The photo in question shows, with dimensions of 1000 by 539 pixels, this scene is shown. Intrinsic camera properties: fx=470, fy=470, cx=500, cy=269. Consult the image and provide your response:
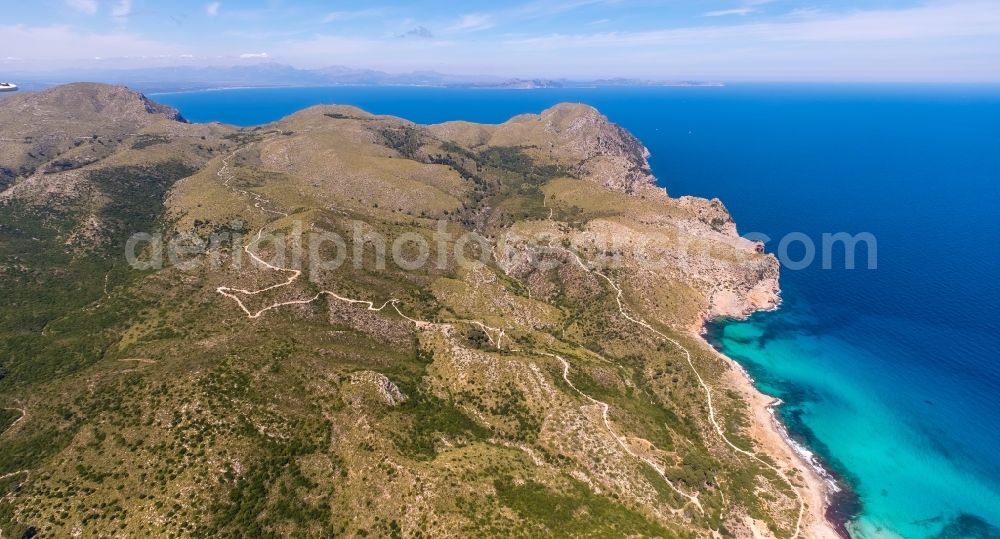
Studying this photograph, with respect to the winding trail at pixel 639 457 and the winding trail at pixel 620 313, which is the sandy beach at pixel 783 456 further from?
the winding trail at pixel 639 457

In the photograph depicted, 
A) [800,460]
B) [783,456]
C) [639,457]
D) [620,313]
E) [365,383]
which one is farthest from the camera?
[620,313]

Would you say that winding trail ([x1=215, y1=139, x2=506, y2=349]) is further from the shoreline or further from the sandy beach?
the sandy beach

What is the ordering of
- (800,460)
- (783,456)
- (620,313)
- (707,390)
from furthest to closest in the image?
(620,313), (707,390), (783,456), (800,460)

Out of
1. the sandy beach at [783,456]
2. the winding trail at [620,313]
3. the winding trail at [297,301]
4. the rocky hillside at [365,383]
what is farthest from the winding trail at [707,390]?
the winding trail at [297,301]

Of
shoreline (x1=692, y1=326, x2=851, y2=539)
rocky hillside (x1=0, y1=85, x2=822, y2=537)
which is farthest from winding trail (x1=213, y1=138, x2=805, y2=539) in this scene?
shoreline (x1=692, y1=326, x2=851, y2=539)

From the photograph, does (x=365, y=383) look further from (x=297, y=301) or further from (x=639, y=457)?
(x=639, y=457)

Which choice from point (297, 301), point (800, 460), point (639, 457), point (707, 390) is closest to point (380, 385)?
point (297, 301)

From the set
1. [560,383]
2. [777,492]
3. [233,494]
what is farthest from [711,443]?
[233,494]
